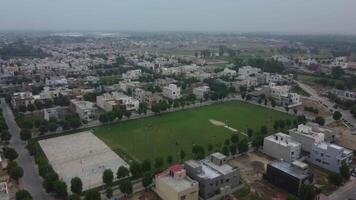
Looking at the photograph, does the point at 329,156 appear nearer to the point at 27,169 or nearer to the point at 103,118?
the point at 103,118

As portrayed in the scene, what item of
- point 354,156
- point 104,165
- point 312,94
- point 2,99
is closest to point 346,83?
point 312,94

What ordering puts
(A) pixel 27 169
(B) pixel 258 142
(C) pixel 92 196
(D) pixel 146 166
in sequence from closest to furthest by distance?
(C) pixel 92 196, (D) pixel 146 166, (A) pixel 27 169, (B) pixel 258 142

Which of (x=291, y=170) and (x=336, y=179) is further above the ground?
(x=291, y=170)

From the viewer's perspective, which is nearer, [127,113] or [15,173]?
[15,173]

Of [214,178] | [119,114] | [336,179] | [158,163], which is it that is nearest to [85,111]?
[119,114]

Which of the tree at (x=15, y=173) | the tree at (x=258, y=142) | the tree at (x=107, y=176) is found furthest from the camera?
the tree at (x=258, y=142)

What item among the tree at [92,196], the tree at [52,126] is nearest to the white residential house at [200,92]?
the tree at [52,126]

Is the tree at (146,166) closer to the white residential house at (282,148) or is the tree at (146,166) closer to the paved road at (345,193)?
the white residential house at (282,148)

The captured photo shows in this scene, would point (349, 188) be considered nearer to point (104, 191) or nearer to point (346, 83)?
point (104, 191)
